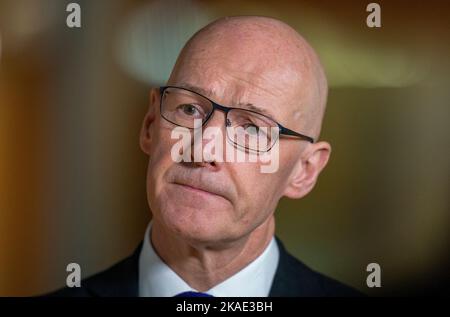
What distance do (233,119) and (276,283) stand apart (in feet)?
1.59

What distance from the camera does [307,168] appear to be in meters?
1.63

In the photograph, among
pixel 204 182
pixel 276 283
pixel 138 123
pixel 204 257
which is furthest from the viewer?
pixel 138 123

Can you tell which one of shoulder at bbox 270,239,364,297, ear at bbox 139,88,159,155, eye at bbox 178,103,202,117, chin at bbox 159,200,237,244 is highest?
eye at bbox 178,103,202,117

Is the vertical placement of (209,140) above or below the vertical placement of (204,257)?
above

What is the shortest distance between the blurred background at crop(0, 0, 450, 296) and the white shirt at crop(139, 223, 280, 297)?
0.65ft

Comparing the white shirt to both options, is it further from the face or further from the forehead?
the forehead

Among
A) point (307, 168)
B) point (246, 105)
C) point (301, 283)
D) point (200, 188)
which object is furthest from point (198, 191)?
point (301, 283)

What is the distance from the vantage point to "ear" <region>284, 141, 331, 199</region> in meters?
1.61

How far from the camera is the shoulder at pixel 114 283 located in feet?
5.33

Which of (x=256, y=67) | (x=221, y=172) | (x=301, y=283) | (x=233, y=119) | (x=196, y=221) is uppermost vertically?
(x=256, y=67)

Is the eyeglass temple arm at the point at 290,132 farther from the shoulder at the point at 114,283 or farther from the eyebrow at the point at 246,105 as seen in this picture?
the shoulder at the point at 114,283

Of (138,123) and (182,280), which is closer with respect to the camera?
(182,280)

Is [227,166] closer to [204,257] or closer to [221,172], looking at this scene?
[221,172]

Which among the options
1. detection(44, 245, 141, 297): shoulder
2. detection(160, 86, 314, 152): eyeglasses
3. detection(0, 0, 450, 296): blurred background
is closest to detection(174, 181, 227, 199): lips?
detection(160, 86, 314, 152): eyeglasses
